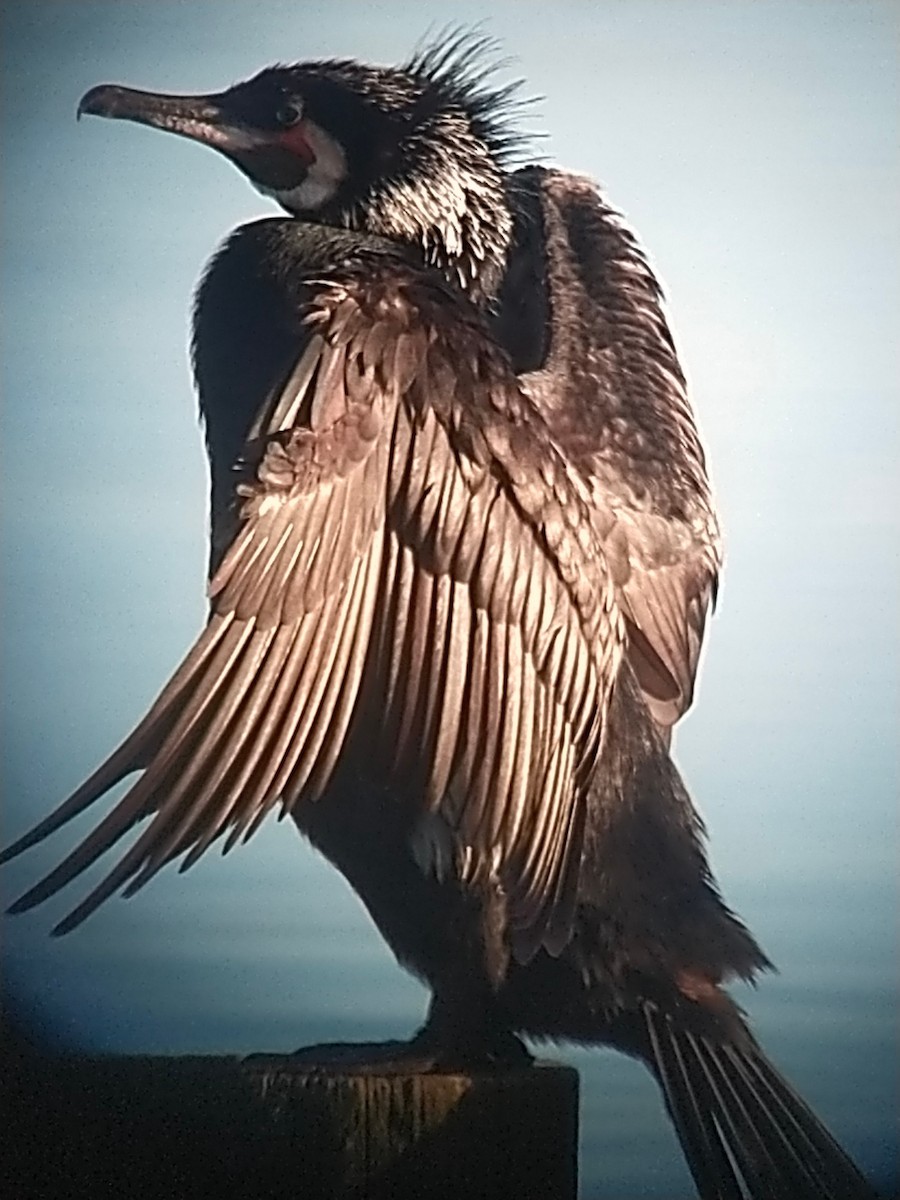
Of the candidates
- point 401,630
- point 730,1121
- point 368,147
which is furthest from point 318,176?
point 730,1121

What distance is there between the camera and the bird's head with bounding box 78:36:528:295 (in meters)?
2.04

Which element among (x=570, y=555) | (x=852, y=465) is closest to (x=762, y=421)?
(x=852, y=465)

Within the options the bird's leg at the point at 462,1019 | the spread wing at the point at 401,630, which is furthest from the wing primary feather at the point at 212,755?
the bird's leg at the point at 462,1019

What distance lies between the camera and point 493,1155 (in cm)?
192

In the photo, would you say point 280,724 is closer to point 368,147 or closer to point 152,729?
point 152,729

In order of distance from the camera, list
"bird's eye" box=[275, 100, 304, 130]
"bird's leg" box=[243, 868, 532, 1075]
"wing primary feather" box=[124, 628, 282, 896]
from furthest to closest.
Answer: "bird's eye" box=[275, 100, 304, 130] → "bird's leg" box=[243, 868, 532, 1075] → "wing primary feather" box=[124, 628, 282, 896]

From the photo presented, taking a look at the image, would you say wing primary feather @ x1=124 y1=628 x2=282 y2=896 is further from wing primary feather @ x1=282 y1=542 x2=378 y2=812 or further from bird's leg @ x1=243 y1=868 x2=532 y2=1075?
bird's leg @ x1=243 y1=868 x2=532 y2=1075

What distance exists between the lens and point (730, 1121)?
195 cm

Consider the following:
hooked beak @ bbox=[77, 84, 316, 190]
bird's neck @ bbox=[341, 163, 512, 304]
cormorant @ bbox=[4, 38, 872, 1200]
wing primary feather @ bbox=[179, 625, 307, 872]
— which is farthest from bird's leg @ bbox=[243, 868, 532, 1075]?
hooked beak @ bbox=[77, 84, 316, 190]

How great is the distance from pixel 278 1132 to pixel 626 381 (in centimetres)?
84

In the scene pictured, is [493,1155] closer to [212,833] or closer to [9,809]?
[212,833]

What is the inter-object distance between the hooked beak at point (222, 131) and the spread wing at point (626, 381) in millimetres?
240

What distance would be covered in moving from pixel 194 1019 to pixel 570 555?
60cm

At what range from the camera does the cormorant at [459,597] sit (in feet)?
6.04
